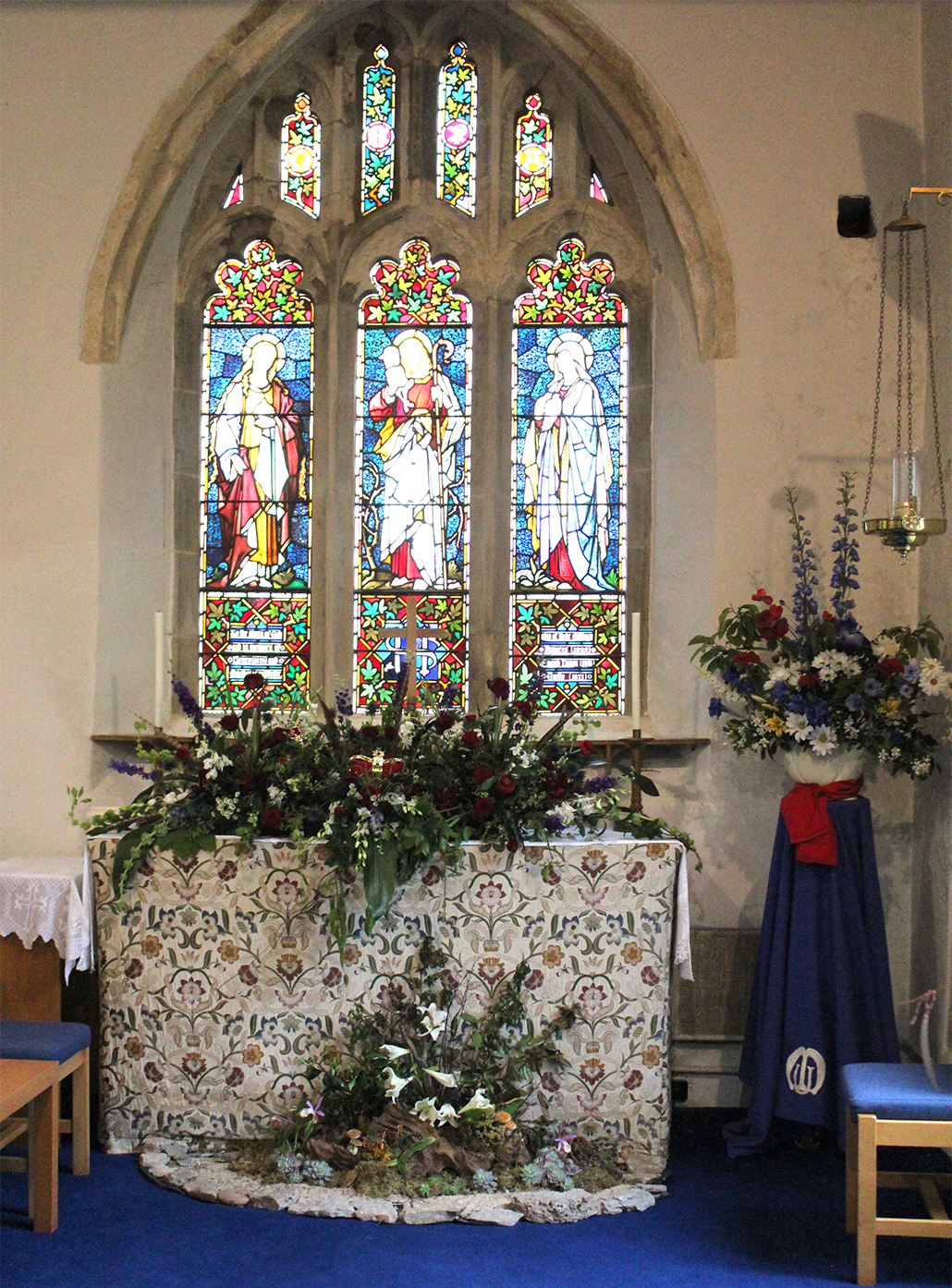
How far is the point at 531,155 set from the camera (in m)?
5.80

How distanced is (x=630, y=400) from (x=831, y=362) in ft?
3.06

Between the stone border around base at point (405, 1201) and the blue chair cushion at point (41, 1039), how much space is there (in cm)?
50

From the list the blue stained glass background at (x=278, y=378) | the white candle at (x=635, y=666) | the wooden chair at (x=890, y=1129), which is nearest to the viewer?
the wooden chair at (x=890, y=1129)

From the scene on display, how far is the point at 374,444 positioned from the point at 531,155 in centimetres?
148

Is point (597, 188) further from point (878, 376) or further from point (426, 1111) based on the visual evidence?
point (426, 1111)

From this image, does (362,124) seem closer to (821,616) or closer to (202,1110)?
(821,616)

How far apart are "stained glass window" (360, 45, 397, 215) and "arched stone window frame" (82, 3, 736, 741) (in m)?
0.05

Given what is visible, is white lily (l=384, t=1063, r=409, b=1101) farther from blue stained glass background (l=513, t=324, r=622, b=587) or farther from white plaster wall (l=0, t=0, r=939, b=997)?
blue stained glass background (l=513, t=324, r=622, b=587)

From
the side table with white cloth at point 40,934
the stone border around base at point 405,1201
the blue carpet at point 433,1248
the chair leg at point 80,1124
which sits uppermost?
the side table with white cloth at point 40,934

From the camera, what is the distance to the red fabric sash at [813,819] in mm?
4309

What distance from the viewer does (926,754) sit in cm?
441

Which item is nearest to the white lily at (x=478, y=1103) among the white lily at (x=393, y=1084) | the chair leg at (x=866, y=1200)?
the white lily at (x=393, y=1084)

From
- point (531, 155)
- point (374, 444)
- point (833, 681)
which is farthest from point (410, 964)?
point (531, 155)

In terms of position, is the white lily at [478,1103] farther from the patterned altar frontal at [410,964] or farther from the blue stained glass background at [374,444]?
the blue stained glass background at [374,444]
